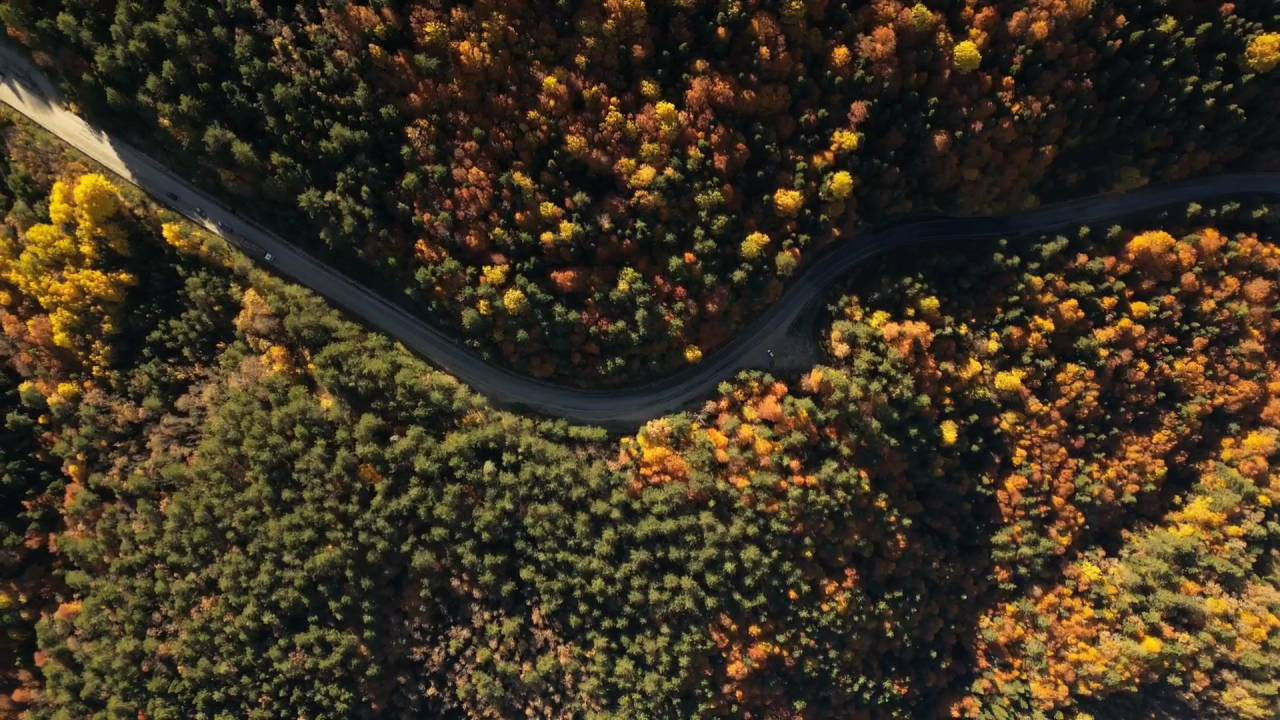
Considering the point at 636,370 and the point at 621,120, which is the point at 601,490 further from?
the point at 621,120

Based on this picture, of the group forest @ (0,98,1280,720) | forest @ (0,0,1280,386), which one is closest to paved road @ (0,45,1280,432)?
forest @ (0,98,1280,720)

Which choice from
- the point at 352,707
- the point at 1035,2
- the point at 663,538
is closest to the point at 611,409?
the point at 663,538

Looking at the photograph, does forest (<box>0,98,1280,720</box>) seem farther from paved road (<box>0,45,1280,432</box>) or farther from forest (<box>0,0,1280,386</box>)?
forest (<box>0,0,1280,386</box>)

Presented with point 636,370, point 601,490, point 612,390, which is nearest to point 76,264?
point 612,390

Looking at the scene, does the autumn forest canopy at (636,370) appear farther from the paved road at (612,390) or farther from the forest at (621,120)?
the paved road at (612,390)

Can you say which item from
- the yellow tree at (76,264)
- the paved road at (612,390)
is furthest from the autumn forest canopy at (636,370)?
the paved road at (612,390)

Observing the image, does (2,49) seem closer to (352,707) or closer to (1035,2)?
(352,707)
